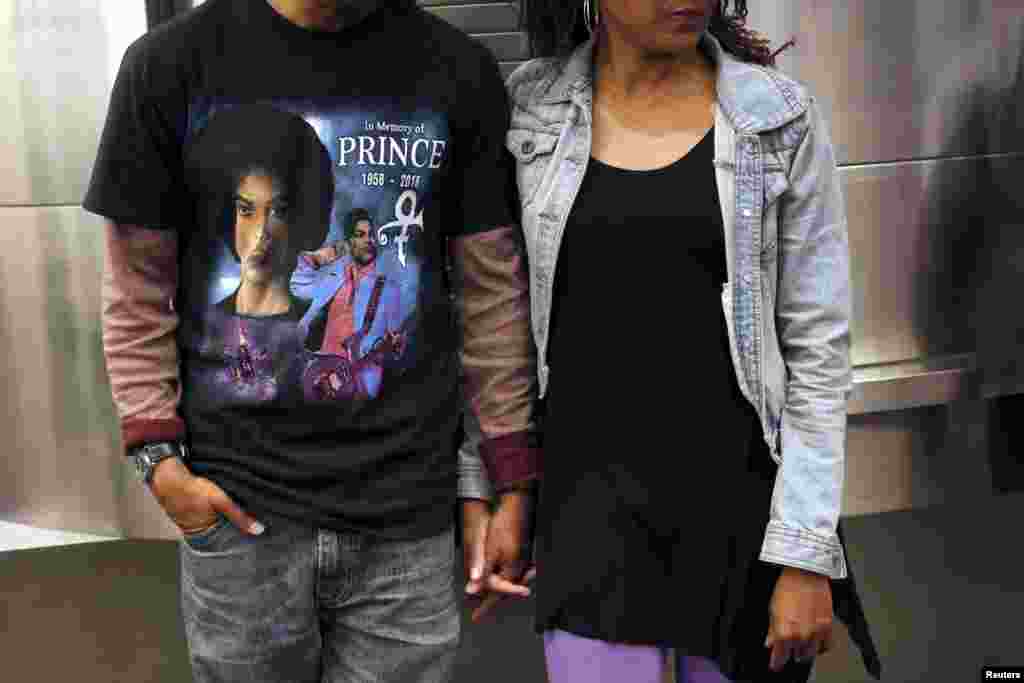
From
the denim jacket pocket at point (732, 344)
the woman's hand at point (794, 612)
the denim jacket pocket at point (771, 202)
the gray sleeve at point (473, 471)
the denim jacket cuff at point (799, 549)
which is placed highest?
the denim jacket pocket at point (771, 202)

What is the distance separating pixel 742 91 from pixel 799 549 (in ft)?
2.49

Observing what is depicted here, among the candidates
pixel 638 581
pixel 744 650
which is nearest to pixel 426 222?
pixel 638 581

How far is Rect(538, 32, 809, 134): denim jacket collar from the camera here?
197cm

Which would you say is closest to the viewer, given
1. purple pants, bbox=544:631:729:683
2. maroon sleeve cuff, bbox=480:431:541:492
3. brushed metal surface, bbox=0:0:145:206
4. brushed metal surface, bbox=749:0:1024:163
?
purple pants, bbox=544:631:729:683

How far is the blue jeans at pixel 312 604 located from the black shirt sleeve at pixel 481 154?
0.56 metres

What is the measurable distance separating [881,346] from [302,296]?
219 cm

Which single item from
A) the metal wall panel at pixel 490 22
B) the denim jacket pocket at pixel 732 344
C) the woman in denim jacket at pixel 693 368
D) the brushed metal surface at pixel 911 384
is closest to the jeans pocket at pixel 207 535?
the woman in denim jacket at pixel 693 368

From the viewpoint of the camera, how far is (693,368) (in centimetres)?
196

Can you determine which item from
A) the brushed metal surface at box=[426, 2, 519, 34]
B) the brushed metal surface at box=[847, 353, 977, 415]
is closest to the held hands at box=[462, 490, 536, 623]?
the brushed metal surface at box=[847, 353, 977, 415]

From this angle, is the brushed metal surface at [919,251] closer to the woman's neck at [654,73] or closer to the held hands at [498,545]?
the woman's neck at [654,73]

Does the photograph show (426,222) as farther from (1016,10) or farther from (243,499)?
(1016,10)

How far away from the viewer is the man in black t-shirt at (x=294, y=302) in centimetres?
192

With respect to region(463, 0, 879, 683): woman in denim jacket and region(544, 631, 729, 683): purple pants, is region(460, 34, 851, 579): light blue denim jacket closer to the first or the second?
region(463, 0, 879, 683): woman in denim jacket

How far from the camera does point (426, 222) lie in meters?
2.02
